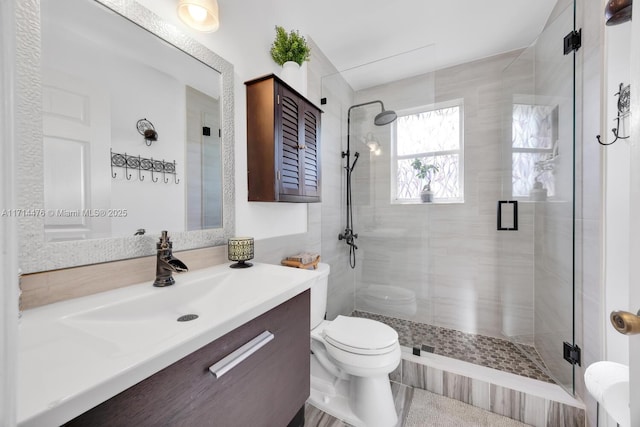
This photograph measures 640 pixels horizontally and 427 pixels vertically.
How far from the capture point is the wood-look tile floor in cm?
138

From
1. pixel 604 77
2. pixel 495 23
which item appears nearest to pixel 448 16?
pixel 495 23

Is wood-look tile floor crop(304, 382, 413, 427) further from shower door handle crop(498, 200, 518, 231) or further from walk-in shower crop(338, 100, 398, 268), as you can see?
shower door handle crop(498, 200, 518, 231)

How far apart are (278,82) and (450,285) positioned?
90.3 inches

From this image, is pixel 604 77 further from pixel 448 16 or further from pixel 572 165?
pixel 448 16

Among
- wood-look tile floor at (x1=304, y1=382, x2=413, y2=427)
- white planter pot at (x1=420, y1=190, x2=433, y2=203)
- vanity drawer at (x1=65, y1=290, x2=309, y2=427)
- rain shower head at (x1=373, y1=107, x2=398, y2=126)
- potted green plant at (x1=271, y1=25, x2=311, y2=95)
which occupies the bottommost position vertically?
wood-look tile floor at (x1=304, y1=382, x2=413, y2=427)

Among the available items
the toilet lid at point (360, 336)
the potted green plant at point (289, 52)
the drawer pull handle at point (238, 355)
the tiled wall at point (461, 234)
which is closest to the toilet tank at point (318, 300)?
the toilet lid at point (360, 336)

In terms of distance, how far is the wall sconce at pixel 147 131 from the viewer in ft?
3.13

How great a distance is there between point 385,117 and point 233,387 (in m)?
2.23

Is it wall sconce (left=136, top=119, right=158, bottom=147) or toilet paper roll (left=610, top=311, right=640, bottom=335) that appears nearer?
toilet paper roll (left=610, top=311, right=640, bottom=335)

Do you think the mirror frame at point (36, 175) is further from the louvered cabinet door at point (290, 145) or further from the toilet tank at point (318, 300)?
the toilet tank at point (318, 300)

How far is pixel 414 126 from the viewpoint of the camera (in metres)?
2.23

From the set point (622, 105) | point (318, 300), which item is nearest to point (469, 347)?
point (318, 300)

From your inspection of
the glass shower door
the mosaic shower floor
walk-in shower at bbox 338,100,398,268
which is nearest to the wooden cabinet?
walk-in shower at bbox 338,100,398,268

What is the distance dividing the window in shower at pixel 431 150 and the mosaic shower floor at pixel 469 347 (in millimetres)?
1121
